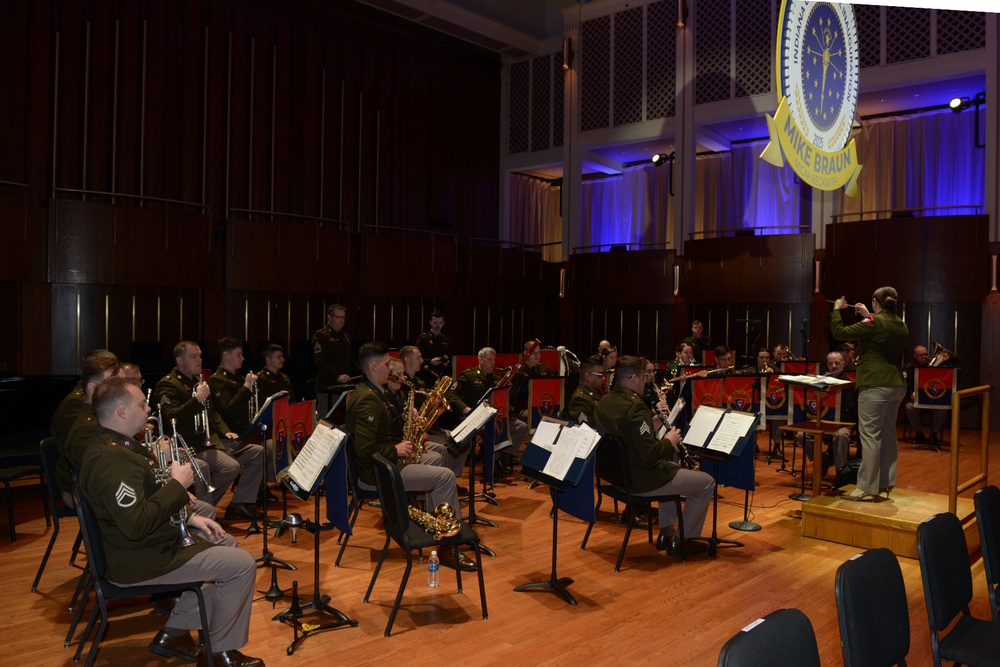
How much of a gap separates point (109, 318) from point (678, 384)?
29.1 feet

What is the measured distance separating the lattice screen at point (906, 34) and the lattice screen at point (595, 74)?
555cm

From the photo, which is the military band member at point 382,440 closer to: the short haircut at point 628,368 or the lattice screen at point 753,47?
the short haircut at point 628,368

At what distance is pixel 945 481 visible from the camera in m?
8.25

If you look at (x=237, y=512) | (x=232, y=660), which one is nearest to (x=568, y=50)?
(x=237, y=512)

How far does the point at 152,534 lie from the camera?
3549mm

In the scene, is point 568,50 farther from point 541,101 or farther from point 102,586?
point 102,586

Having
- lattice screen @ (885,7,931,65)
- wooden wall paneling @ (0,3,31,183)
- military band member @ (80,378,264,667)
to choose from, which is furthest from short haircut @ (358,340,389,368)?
lattice screen @ (885,7,931,65)

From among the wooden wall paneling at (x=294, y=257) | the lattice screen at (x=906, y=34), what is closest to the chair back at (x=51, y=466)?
the wooden wall paneling at (x=294, y=257)

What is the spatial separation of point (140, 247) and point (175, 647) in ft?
28.9

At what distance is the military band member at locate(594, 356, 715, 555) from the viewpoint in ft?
17.6

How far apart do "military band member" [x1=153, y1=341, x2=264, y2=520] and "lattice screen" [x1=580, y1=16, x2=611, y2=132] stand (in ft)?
40.9

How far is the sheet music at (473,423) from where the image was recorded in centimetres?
557

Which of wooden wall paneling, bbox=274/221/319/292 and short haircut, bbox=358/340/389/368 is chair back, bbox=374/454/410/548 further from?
wooden wall paneling, bbox=274/221/319/292

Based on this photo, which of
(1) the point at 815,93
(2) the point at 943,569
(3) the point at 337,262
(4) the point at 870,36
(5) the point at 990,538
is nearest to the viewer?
(2) the point at 943,569
